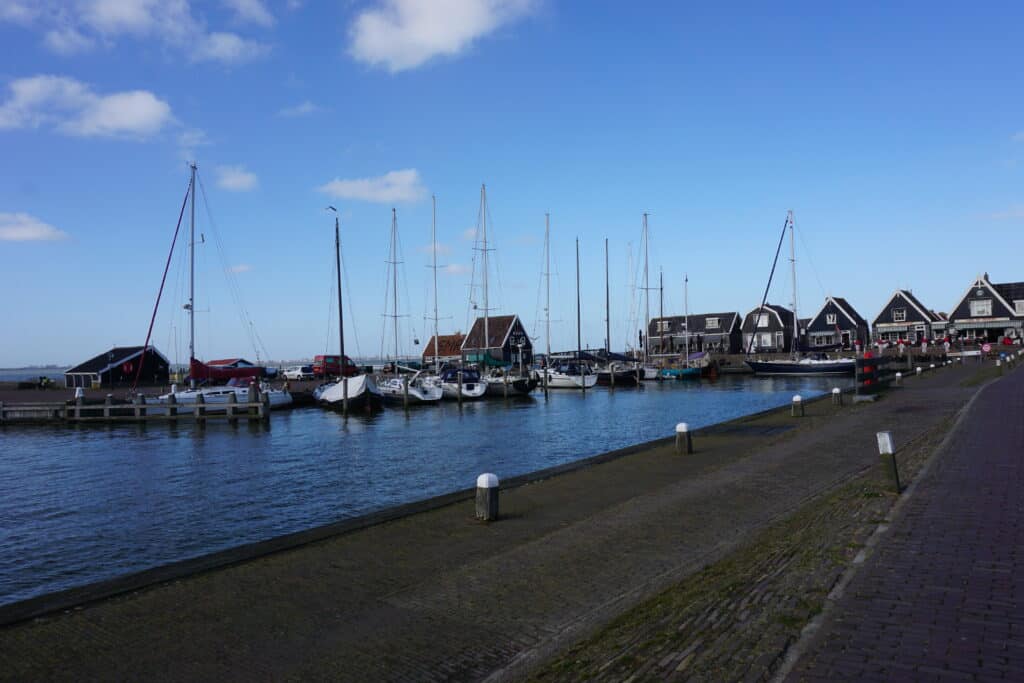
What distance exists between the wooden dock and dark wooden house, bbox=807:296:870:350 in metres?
81.6

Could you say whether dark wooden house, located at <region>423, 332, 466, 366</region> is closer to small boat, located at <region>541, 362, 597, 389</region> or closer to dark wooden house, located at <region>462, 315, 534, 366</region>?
dark wooden house, located at <region>462, 315, 534, 366</region>

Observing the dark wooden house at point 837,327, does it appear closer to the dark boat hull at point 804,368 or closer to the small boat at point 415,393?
the dark boat hull at point 804,368

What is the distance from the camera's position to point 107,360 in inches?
2692

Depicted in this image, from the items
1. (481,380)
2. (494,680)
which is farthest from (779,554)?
(481,380)

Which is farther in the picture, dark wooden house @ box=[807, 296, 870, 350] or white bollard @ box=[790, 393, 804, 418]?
dark wooden house @ box=[807, 296, 870, 350]

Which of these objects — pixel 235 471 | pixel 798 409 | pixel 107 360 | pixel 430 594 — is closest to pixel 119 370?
pixel 107 360

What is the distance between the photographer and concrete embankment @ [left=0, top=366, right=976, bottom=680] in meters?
6.23

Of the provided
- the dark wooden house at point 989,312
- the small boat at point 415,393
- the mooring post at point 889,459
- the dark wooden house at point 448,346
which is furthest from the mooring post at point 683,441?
the dark wooden house at point 989,312

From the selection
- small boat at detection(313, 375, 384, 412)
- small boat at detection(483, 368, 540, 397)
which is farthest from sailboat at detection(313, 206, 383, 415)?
small boat at detection(483, 368, 540, 397)

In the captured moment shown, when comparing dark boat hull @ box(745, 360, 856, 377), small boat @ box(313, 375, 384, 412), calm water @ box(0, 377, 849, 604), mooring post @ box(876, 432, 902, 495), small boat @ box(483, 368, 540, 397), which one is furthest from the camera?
dark boat hull @ box(745, 360, 856, 377)

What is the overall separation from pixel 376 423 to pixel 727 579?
34.8 m

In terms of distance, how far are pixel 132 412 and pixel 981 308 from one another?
9502cm

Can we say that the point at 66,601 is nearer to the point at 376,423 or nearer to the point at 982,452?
the point at 982,452

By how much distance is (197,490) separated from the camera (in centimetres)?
1967
